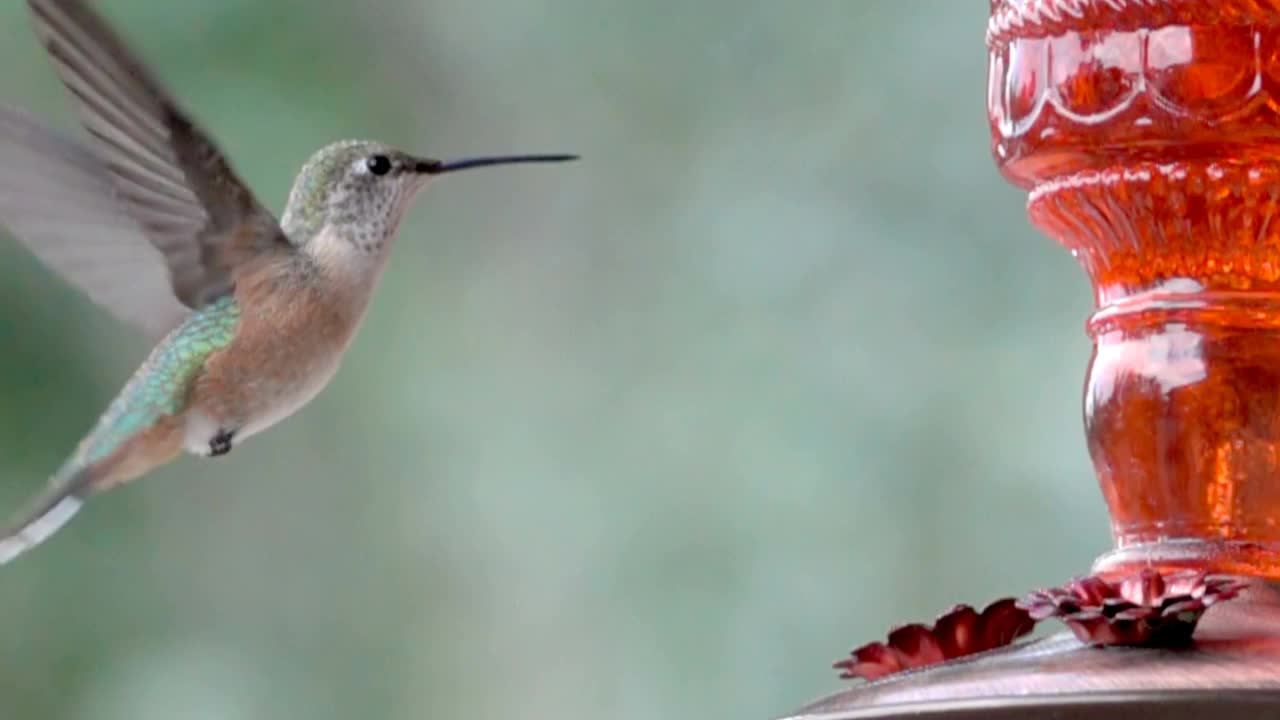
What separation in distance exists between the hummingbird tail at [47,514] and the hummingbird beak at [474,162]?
40cm

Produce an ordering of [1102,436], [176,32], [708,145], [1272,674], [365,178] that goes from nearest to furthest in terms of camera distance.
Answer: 1. [1272,674]
2. [1102,436]
3. [365,178]
4. [176,32]
5. [708,145]

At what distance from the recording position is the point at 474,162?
1.80 m

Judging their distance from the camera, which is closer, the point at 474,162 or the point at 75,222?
the point at 474,162

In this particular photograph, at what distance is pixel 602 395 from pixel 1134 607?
2466mm

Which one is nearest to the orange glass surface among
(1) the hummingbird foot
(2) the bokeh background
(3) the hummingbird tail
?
(1) the hummingbird foot

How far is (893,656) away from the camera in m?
1.17

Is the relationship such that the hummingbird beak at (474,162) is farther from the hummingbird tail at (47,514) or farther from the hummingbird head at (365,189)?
the hummingbird tail at (47,514)

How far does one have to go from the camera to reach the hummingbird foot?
6.34 feet

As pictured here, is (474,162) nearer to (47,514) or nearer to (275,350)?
(275,350)

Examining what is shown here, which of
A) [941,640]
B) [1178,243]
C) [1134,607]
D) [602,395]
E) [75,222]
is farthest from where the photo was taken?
[602,395]

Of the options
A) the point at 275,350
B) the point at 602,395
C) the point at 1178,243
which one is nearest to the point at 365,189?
the point at 275,350

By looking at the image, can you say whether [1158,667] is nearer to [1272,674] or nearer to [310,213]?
[1272,674]

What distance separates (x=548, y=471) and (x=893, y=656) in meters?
2.30

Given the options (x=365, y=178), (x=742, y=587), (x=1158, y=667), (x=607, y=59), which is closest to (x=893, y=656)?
(x=1158, y=667)
